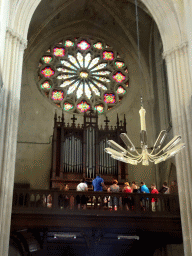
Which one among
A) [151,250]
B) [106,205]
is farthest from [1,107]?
[151,250]

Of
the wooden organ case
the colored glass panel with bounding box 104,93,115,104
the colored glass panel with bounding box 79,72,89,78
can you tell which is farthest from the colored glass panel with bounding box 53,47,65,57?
the wooden organ case

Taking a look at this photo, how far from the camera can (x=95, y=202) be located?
408 inches

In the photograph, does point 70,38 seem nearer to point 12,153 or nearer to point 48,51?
point 48,51

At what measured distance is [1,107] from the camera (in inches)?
363

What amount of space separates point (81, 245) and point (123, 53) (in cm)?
916

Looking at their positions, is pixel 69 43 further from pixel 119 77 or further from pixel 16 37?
pixel 16 37

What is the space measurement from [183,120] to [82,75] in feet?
26.3

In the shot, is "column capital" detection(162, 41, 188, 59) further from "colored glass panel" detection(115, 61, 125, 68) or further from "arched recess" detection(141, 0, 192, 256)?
"colored glass panel" detection(115, 61, 125, 68)

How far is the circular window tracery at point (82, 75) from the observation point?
54.4 ft

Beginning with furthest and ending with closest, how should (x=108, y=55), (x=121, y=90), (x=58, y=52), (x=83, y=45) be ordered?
(x=83, y=45) < (x=108, y=55) < (x=58, y=52) < (x=121, y=90)

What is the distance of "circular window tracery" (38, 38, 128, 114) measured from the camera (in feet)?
54.4

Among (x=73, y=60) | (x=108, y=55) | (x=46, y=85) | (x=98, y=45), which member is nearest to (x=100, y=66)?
(x=108, y=55)

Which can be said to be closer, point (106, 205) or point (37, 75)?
point (106, 205)

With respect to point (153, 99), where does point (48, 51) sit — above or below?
above
